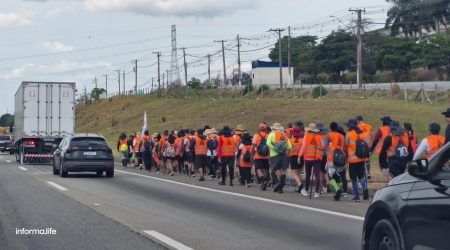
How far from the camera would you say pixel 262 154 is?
20.8m

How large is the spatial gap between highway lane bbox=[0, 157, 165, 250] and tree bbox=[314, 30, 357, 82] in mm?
87213

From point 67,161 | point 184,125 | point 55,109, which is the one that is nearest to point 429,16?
point 184,125

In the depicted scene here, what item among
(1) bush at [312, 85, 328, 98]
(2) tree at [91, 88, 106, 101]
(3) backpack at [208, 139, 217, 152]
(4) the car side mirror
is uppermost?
(2) tree at [91, 88, 106, 101]

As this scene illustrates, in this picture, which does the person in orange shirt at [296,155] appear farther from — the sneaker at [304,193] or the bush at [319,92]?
the bush at [319,92]

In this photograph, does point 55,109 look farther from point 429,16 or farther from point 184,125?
point 429,16

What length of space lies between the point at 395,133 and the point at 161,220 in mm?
5679

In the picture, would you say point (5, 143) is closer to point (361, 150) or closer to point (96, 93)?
point (361, 150)

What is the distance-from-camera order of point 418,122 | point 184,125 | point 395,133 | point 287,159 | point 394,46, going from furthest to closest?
point 394,46 → point 184,125 → point 418,122 → point 287,159 → point 395,133

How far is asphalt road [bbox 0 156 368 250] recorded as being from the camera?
10922 millimetres

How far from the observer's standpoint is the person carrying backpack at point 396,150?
622 inches

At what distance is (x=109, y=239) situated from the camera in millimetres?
11172

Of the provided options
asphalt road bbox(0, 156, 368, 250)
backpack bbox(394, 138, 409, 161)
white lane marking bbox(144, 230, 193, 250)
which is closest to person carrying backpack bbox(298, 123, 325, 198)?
asphalt road bbox(0, 156, 368, 250)

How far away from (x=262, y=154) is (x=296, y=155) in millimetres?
1340

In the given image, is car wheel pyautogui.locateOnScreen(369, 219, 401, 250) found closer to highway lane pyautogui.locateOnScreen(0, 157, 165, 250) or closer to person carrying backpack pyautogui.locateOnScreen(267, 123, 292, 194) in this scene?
highway lane pyautogui.locateOnScreen(0, 157, 165, 250)
